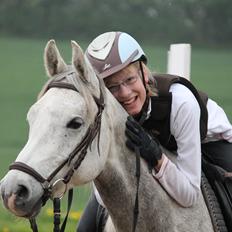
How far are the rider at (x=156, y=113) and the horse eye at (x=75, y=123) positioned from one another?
0.36 m

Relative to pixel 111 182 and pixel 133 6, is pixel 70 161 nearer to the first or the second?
pixel 111 182

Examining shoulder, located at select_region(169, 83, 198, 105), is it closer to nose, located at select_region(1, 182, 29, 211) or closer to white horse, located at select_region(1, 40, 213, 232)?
white horse, located at select_region(1, 40, 213, 232)

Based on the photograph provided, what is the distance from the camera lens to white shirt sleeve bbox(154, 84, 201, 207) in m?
4.73

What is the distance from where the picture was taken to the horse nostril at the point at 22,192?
403 cm

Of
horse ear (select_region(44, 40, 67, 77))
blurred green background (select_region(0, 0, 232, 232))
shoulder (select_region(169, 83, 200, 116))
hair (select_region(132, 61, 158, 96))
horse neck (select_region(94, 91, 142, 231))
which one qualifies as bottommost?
blurred green background (select_region(0, 0, 232, 232))

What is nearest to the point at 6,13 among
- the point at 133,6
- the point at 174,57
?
the point at 133,6

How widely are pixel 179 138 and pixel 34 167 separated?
103 centimetres

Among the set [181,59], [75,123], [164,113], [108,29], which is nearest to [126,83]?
[164,113]

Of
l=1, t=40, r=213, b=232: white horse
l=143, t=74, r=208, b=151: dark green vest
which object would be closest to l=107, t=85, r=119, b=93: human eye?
l=1, t=40, r=213, b=232: white horse

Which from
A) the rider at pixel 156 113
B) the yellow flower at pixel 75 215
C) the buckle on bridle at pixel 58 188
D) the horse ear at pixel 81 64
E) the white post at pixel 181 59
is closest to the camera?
the buckle on bridle at pixel 58 188

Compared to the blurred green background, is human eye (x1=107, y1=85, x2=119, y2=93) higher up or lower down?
higher up

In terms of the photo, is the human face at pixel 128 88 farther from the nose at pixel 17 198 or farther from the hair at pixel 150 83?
the nose at pixel 17 198

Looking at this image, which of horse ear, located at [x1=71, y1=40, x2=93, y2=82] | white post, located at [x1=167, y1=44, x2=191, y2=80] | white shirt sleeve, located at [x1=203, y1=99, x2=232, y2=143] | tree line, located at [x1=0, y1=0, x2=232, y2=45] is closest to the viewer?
horse ear, located at [x1=71, y1=40, x2=93, y2=82]

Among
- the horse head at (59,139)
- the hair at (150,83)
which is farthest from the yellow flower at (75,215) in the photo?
the horse head at (59,139)
